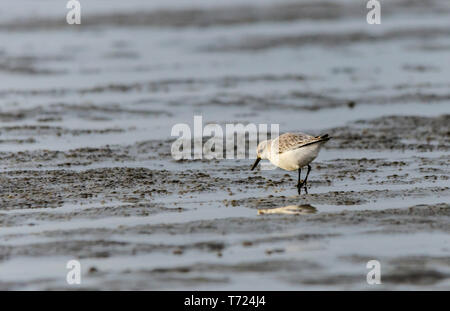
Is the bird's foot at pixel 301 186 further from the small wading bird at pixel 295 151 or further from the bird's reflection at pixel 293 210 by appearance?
the bird's reflection at pixel 293 210

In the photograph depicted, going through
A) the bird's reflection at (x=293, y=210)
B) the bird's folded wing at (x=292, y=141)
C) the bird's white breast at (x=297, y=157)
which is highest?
the bird's folded wing at (x=292, y=141)

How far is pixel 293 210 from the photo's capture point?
1123cm

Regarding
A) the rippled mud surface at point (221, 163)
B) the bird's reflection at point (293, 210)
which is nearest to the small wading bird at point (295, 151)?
the rippled mud surface at point (221, 163)

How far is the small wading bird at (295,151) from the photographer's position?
1269 cm

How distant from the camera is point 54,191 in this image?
1231cm

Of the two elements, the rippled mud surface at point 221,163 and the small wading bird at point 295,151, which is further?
the small wading bird at point 295,151

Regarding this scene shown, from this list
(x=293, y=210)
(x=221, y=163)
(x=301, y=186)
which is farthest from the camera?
(x=221, y=163)

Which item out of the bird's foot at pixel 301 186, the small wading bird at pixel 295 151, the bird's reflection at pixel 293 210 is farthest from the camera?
the small wading bird at pixel 295 151

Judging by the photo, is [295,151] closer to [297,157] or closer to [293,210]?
[297,157]

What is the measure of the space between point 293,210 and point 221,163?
341cm

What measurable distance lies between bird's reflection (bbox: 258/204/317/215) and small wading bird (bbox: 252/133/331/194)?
1.02 meters

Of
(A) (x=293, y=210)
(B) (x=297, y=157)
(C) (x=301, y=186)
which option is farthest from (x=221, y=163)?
(A) (x=293, y=210)

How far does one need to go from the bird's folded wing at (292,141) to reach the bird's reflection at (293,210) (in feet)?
4.85
